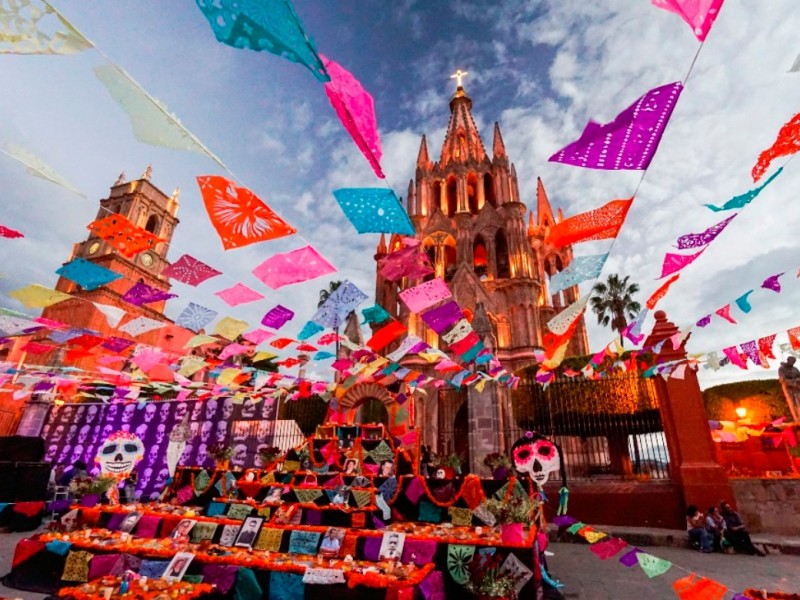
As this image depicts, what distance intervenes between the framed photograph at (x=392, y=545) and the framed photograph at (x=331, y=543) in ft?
2.25

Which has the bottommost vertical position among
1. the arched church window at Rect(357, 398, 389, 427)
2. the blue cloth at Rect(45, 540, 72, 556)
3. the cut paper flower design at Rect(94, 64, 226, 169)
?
the blue cloth at Rect(45, 540, 72, 556)

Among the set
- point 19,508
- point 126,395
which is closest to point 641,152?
point 19,508

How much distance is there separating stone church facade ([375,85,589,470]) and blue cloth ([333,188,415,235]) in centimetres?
1372

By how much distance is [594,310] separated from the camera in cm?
3469

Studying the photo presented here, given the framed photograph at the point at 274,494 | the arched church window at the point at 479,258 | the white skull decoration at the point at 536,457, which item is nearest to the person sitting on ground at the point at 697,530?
the white skull decoration at the point at 536,457

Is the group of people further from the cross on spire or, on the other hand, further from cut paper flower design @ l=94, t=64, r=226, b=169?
→ the cross on spire

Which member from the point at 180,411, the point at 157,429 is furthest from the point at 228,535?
the point at 157,429

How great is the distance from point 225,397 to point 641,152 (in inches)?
793

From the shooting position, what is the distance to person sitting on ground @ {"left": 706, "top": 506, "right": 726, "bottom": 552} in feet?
31.7

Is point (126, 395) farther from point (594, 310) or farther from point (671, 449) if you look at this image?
point (594, 310)

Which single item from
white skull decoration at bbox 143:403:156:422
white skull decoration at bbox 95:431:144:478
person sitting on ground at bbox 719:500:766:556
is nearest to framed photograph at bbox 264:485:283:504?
white skull decoration at bbox 95:431:144:478

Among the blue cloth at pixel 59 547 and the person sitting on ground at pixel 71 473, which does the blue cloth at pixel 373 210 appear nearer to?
the blue cloth at pixel 59 547

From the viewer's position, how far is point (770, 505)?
1098 cm

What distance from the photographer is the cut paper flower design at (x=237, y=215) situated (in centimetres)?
495
